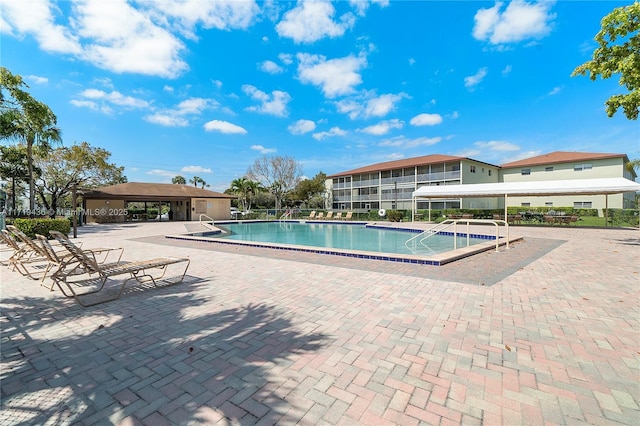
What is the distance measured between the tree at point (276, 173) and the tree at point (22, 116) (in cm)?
2321

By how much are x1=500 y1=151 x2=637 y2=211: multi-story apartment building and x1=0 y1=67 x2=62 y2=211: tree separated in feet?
145

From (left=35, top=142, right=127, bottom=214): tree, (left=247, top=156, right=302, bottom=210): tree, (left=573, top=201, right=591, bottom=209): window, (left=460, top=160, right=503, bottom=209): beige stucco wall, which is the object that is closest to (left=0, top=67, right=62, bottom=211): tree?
(left=35, top=142, right=127, bottom=214): tree

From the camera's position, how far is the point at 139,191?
2755cm

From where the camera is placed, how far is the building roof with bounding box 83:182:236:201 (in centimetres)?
2539

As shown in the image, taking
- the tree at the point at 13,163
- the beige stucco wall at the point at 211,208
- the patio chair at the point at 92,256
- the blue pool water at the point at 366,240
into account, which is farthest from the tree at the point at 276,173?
the patio chair at the point at 92,256

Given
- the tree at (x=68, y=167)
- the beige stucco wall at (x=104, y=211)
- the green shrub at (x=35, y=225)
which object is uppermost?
the tree at (x=68, y=167)

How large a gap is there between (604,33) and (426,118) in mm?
21224

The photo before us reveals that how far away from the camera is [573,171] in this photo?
31.9 metres

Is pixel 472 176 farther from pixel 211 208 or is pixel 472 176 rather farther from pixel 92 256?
pixel 92 256

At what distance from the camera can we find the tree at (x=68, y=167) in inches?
1003

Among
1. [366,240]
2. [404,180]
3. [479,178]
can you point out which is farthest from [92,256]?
[479,178]

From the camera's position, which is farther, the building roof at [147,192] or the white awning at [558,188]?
the building roof at [147,192]

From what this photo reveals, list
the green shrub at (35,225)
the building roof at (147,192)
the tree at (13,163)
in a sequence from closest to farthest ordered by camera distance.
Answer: the green shrub at (35,225) < the tree at (13,163) < the building roof at (147,192)

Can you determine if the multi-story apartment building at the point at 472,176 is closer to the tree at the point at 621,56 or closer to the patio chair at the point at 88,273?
the tree at the point at 621,56
